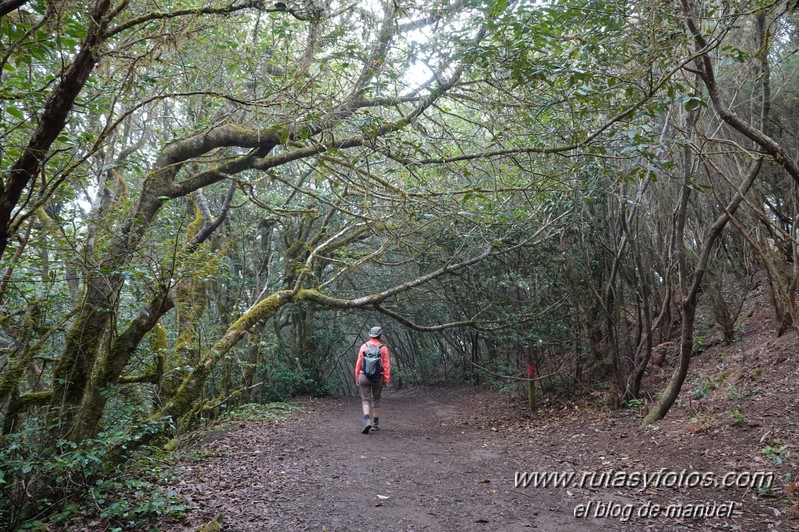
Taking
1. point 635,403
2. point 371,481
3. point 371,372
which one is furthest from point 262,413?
point 635,403

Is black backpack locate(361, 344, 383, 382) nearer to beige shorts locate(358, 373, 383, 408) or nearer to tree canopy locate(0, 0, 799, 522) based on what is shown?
beige shorts locate(358, 373, 383, 408)

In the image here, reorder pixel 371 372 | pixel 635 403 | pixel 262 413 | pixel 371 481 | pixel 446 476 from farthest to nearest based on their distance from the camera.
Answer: pixel 262 413, pixel 371 372, pixel 635 403, pixel 446 476, pixel 371 481

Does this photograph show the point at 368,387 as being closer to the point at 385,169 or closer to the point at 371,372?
the point at 371,372

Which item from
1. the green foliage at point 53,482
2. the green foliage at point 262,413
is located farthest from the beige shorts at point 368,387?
A: the green foliage at point 53,482

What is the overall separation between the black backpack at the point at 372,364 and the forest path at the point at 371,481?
1026mm

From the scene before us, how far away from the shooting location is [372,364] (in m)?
8.39

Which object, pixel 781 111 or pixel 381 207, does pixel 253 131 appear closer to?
pixel 381 207

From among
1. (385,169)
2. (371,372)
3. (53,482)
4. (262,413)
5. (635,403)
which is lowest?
(262,413)

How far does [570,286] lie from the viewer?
9.10 metres

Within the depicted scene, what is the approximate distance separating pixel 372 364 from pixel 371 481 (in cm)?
311

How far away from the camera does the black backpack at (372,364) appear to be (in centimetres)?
838

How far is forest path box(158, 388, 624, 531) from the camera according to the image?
13.6ft

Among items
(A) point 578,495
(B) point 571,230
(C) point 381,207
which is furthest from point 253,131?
(B) point 571,230

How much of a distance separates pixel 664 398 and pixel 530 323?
447 cm
